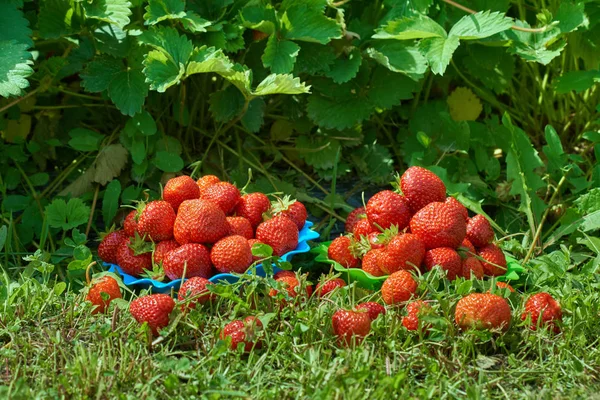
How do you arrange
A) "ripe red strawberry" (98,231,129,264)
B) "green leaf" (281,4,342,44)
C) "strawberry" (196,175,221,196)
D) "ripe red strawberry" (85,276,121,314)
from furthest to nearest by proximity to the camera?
"green leaf" (281,4,342,44) → "strawberry" (196,175,221,196) → "ripe red strawberry" (98,231,129,264) → "ripe red strawberry" (85,276,121,314)

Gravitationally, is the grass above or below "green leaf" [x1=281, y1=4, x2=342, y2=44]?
below

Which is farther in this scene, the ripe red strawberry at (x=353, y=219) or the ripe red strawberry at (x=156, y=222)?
the ripe red strawberry at (x=353, y=219)

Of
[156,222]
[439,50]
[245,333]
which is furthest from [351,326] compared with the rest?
[439,50]

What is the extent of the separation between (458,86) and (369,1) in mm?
454

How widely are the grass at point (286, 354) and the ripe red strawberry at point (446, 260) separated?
45 millimetres

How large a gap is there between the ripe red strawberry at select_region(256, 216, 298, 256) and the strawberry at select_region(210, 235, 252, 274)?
3.4 inches

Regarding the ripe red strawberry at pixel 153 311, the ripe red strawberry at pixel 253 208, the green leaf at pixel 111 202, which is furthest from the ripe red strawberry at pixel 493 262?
the green leaf at pixel 111 202

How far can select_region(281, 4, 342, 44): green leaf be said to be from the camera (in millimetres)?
2301

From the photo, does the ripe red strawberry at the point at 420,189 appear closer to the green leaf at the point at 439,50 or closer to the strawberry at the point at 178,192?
the green leaf at the point at 439,50

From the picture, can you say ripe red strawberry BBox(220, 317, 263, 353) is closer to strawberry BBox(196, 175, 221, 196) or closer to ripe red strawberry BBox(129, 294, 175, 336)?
ripe red strawberry BBox(129, 294, 175, 336)

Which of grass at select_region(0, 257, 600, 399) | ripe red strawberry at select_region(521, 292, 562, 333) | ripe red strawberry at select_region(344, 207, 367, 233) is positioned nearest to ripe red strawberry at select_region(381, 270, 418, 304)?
grass at select_region(0, 257, 600, 399)

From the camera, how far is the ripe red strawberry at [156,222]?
79.0 inches

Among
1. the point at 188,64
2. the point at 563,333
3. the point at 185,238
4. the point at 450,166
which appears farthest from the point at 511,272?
the point at 188,64

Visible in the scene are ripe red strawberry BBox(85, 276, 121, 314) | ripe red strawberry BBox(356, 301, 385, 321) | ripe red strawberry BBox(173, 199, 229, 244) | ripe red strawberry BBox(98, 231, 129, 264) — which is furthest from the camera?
ripe red strawberry BBox(98, 231, 129, 264)
